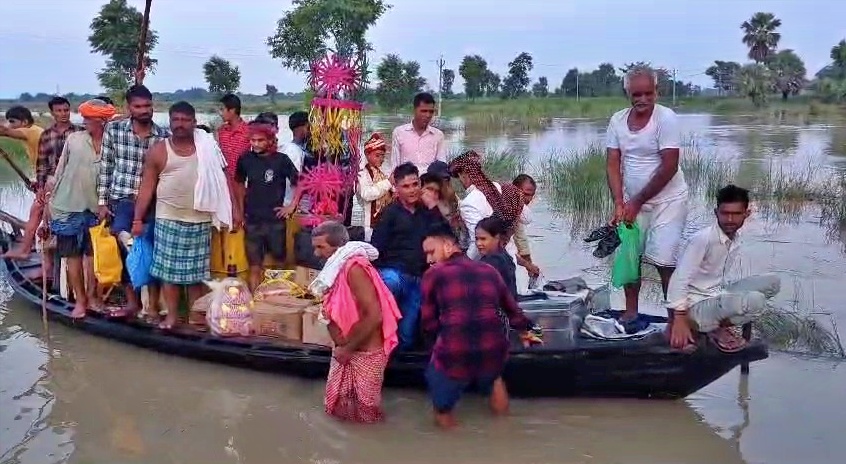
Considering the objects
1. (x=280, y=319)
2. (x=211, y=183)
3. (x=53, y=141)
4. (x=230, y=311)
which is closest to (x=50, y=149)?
(x=53, y=141)

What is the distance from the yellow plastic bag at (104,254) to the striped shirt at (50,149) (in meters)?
1.20

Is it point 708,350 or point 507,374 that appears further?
point 507,374

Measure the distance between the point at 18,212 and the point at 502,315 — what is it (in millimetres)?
11096

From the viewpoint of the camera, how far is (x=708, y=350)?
4.75m

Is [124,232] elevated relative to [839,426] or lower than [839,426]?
elevated

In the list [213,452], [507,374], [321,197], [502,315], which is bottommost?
[213,452]

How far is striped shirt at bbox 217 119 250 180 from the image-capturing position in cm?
645

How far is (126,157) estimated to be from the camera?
5906 millimetres

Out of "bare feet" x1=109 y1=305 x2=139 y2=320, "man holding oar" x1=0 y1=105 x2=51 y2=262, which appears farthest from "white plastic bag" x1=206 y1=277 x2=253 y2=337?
"man holding oar" x1=0 y1=105 x2=51 y2=262

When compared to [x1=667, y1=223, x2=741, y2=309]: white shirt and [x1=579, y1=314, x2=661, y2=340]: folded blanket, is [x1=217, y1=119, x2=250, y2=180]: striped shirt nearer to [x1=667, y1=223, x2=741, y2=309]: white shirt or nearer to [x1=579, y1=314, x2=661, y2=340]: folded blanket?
[x1=579, y1=314, x2=661, y2=340]: folded blanket

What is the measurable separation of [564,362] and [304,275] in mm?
2050

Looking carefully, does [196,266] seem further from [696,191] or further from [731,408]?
[696,191]

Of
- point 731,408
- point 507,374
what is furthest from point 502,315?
point 731,408

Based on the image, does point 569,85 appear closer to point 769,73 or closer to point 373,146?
point 769,73
